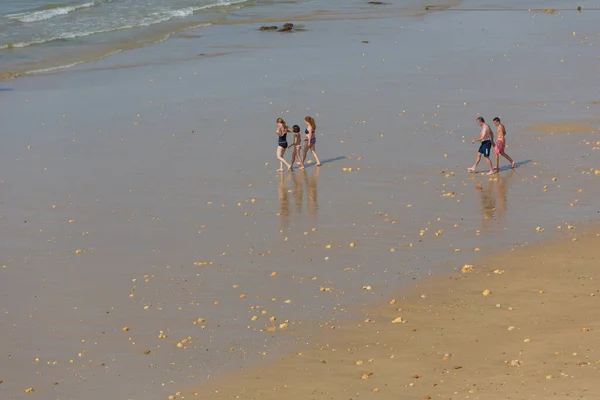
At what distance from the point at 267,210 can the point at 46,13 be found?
34.4 m

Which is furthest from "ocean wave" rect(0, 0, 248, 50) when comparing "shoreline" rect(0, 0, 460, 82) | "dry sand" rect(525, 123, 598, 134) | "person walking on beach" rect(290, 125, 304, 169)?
"dry sand" rect(525, 123, 598, 134)

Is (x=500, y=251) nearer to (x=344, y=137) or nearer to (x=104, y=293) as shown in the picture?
(x=104, y=293)

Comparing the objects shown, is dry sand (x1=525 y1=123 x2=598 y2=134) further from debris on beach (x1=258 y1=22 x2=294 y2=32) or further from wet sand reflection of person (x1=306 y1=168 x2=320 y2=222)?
debris on beach (x1=258 y1=22 x2=294 y2=32)

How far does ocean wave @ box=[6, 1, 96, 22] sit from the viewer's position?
5103cm

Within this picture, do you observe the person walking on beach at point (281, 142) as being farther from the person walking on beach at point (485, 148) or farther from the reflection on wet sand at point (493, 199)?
the reflection on wet sand at point (493, 199)

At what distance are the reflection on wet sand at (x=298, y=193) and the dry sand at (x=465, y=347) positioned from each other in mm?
4596

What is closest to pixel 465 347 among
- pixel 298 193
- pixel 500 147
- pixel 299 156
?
pixel 298 193

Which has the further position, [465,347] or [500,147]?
[500,147]

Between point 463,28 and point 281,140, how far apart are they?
21.1 metres

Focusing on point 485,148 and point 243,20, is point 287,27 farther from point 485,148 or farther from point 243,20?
point 485,148

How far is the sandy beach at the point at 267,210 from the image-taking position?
605 inches

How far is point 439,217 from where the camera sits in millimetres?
21000

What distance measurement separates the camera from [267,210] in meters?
21.8

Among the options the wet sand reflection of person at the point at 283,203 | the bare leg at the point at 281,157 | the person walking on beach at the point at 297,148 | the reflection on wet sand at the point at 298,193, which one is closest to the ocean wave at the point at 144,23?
the person walking on beach at the point at 297,148
